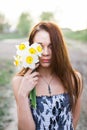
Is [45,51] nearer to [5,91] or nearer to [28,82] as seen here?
[28,82]

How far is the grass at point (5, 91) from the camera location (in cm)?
414

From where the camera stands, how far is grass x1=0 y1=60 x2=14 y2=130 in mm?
4136

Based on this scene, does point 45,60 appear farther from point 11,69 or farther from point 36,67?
point 11,69

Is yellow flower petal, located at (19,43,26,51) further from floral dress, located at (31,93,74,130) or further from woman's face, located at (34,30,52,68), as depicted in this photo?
floral dress, located at (31,93,74,130)

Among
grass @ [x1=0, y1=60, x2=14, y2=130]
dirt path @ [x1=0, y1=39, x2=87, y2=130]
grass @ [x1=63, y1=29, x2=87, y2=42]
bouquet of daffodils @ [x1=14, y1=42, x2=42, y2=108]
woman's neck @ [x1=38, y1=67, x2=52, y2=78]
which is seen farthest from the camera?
dirt path @ [x1=0, y1=39, x2=87, y2=130]

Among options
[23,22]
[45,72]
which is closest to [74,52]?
[23,22]

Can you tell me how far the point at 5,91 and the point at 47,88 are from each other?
3.22 meters

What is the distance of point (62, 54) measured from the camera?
6.01 ft

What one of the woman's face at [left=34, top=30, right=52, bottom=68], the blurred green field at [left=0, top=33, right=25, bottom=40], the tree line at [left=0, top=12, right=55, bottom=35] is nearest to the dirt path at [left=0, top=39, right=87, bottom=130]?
the blurred green field at [left=0, top=33, right=25, bottom=40]

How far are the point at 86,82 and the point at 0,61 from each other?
149 centimetres

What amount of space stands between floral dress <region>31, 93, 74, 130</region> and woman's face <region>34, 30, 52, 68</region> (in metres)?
0.18

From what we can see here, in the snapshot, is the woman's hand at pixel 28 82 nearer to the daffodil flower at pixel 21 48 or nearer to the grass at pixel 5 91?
the daffodil flower at pixel 21 48

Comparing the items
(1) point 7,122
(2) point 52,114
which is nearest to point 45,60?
(2) point 52,114

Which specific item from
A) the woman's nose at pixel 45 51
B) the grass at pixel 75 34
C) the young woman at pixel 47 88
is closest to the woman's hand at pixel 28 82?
the young woman at pixel 47 88
